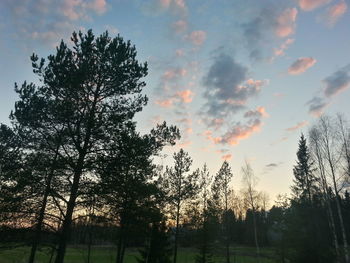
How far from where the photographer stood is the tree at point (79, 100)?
41.8 ft

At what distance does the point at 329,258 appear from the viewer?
60.2 ft

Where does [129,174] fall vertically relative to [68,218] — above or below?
above

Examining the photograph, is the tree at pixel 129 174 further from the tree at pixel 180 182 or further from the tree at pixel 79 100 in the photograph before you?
the tree at pixel 180 182

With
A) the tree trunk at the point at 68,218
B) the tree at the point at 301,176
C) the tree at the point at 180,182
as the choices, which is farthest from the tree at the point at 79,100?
the tree at the point at 301,176

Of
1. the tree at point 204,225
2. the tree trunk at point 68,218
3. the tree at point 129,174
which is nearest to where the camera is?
the tree trunk at point 68,218

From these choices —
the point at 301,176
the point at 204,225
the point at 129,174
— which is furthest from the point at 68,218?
the point at 301,176

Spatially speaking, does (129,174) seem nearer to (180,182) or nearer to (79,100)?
(79,100)

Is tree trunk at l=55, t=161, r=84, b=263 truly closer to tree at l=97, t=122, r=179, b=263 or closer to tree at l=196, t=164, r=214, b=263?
tree at l=97, t=122, r=179, b=263

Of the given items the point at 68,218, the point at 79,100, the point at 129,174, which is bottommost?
the point at 68,218

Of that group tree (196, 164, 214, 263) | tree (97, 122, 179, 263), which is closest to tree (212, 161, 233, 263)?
tree (196, 164, 214, 263)

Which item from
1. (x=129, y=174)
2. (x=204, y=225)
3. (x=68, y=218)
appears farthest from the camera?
(x=204, y=225)

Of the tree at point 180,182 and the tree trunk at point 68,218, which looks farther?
the tree at point 180,182

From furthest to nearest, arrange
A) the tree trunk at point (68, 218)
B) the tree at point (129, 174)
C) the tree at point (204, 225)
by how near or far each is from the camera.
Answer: the tree at point (204, 225)
the tree at point (129, 174)
the tree trunk at point (68, 218)

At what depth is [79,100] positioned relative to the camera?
44.1 feet
